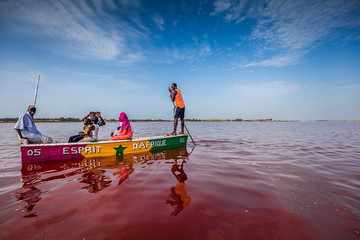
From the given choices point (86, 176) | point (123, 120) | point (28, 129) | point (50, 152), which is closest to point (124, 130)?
point (123, 120)

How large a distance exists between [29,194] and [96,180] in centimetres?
128

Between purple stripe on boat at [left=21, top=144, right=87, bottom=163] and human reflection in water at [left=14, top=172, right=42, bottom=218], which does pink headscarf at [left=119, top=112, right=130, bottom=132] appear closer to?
purple stripe on boat at [left=21, top=144, right=87, bottom=163]

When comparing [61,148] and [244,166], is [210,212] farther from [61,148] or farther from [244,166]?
[61,148]

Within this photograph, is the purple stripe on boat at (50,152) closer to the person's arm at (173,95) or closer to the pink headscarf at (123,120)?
the pink headscarf at (123,120)

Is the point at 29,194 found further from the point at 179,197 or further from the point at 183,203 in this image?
the point at 183,203

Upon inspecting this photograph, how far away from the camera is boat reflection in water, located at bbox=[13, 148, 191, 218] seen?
321 centimetres

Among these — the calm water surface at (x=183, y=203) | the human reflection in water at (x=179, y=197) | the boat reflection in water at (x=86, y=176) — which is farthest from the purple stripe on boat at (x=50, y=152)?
the human reflection in water at (x=179, y=197)

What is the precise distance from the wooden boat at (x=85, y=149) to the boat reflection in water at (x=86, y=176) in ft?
0.77

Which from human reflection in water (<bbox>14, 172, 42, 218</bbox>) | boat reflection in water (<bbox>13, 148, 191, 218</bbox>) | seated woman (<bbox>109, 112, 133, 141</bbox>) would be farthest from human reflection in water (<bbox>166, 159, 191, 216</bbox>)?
seated woman (<bbox>109, 112, 133, 141</bbox>)

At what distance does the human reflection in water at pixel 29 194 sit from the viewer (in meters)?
2.90

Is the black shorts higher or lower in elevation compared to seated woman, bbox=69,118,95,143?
higher

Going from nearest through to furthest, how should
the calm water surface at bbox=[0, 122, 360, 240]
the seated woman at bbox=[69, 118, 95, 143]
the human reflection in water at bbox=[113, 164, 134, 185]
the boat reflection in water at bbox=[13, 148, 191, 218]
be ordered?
the calm water surface at bbox=[0, 122, 360, 240]
the boat reflection in water at bbox=[13, 148, 191, 218]
the human reflection in water at bbox=[113, 164, 134, 185]
the seated woman at bbox=[69, 118, 95, 143]

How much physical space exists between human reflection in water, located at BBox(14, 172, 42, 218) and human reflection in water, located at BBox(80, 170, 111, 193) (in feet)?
2.91

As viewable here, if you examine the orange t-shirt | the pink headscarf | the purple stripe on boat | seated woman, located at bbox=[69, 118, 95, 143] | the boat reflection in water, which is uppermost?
the orange t-shirt
